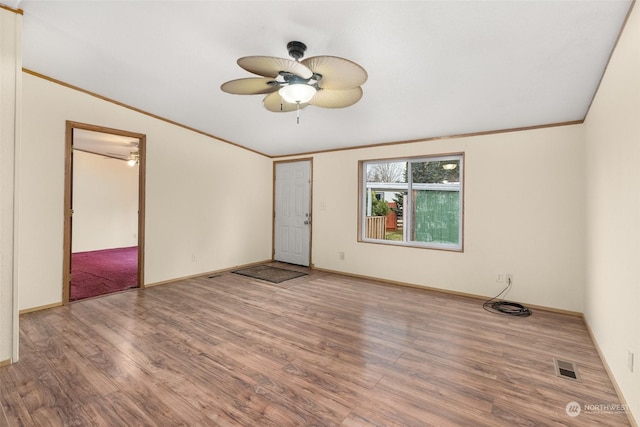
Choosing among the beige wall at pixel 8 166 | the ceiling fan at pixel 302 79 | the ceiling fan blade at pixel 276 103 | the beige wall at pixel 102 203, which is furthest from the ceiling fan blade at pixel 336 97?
the beige wall at pixel 102 203

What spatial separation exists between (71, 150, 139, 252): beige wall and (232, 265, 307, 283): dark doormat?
14.5 ft

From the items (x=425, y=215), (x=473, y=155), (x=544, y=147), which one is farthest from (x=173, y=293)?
(x=544, y=147)

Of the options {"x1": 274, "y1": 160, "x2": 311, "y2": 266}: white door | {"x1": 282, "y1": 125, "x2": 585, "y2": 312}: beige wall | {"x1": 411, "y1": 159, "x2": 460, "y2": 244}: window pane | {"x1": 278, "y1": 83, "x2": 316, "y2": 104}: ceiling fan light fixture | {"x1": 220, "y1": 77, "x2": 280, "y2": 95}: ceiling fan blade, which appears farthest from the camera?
{"x1": 274, "y1": 160, "x2": 311, "y2": 266}: white door

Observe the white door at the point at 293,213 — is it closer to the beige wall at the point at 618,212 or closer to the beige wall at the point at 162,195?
the beige wall at the point at 162,195

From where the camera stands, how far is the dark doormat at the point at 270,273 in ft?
16.2

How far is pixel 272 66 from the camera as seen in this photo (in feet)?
6.30

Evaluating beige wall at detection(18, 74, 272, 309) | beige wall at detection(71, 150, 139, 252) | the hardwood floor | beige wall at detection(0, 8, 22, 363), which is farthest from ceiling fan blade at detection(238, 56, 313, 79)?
beige wall at detection(71, 150, 139, 252)

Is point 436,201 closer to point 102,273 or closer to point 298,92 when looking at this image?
point 298,92

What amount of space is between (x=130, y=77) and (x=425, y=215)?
4320 mm

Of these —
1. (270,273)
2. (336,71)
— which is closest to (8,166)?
(336,71)

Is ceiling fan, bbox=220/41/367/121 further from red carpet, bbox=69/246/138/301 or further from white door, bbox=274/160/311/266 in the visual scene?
red carpet, bbox=69/246/138/301

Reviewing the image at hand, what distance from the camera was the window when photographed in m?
4.37

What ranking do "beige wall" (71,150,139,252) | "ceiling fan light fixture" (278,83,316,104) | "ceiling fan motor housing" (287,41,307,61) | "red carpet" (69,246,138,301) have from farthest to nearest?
"beige wall" (71,150,139,252), "red carpet" (69,246,138,301), "ceiling fan motor housing" (287,41,307,61), "ceiling fan light fixture" (278,83,316,104)

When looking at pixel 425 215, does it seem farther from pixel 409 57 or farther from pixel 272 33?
pixel 272 33
